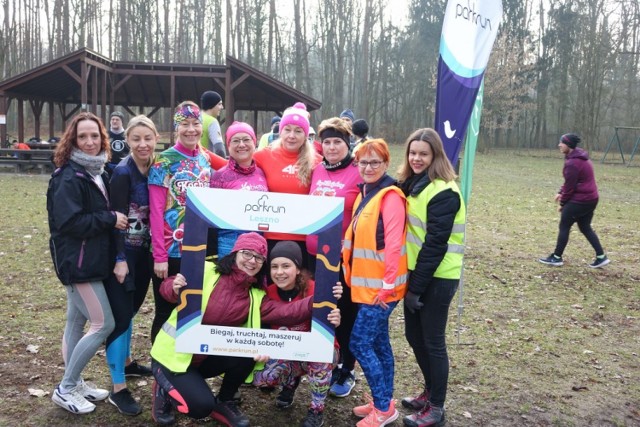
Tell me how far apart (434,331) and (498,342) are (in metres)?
2.10

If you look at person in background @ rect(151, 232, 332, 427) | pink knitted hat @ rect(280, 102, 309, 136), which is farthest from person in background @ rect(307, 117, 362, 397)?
person in background @ rect(151, 232, 332, 427)

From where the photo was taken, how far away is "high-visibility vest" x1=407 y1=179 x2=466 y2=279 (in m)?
3.52

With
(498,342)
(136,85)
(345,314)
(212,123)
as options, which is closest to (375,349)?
(345,314)

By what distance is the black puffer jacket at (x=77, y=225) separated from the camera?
342 centimetres

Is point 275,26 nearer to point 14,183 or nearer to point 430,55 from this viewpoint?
point 430,55

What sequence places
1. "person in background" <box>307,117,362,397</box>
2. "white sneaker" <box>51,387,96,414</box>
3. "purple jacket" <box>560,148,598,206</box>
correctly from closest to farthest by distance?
"white sneaker" <box>51,387,96,414</box>, "person in background" <box>307,117,362,397</box>, "purple jacket" <box>560,148,598,206</box>

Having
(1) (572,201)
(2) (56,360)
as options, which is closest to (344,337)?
(2) (56,360)

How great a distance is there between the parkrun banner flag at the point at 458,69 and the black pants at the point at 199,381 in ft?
7.44

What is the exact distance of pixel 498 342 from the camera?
17.7 ft

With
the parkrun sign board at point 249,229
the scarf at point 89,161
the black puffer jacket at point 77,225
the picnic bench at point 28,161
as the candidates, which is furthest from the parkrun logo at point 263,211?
the picnic bench at point 28,161

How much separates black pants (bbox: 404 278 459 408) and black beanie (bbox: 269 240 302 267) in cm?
85

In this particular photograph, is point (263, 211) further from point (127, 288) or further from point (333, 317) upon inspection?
point (127, 288)

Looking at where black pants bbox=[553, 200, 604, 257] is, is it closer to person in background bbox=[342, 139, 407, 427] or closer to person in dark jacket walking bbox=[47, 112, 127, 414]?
person in background bbox=[342, 139, 407, 427]

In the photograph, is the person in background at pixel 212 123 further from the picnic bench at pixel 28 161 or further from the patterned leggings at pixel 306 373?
the picnic bench at pixel 28 161
